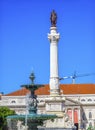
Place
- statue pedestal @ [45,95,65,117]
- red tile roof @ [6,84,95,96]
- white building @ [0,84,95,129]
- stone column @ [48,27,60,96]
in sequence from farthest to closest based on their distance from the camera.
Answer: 1. red tile roof @ [6,84,95,96]
2. white building @ [0,84,95,129]
3. stone column @ [48,27,60,96]
4. statue pedestal @ [45,95,65,117]

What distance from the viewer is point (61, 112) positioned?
69125mm

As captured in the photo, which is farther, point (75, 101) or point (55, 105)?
point (75, 101)

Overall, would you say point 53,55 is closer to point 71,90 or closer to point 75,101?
point 75,101

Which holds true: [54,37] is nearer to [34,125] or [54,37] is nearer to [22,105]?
[22,105]

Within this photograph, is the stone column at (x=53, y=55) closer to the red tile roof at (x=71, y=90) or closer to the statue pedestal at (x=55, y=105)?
the statue pedestal at (x=55, y=105)

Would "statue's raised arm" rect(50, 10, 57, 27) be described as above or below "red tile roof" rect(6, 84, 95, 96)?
above

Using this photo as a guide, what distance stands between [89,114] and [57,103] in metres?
37.8

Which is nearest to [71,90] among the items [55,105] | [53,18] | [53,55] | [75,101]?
[75,101]

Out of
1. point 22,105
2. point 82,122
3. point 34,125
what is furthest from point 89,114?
point 34,125

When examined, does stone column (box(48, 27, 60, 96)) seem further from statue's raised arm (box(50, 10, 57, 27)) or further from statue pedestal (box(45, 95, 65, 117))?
statue pedestal (box(45, 95, 65, 117))

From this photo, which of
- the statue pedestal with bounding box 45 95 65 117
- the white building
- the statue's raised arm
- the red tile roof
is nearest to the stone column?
the statue's raised arm

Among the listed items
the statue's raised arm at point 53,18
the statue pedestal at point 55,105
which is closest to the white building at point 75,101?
the statue's raised arm at point 53,18

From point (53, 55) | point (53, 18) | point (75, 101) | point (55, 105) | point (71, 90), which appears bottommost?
point (55, 105)

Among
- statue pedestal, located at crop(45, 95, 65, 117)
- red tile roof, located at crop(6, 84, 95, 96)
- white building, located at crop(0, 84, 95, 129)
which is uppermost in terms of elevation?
red tile roof, located at crop(6, 84, 95, 96)
